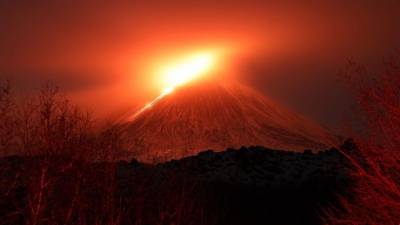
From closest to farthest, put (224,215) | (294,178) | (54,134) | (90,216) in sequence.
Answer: (54,134)
(90,216)
(224,215)
(294,178)

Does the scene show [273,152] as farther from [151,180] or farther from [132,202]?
[132,202]

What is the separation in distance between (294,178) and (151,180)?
68.7ft

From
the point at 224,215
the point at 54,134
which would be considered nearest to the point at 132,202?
the point at 224,215

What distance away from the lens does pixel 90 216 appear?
127 ft

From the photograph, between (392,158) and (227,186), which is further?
(227,186)

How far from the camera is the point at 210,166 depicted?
7050 cm

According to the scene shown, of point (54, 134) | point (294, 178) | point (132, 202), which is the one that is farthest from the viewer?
point (294, 178)

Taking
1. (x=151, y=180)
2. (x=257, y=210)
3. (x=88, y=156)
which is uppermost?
(x=88, y=156)

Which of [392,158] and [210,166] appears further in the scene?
[210,166]

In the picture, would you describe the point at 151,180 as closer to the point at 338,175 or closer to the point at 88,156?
the point at 338,175

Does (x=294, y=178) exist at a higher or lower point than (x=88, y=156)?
lower

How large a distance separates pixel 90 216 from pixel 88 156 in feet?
48.7

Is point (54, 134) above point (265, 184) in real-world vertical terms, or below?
above

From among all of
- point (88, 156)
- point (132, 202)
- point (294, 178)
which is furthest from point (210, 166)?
point (88, 156)
